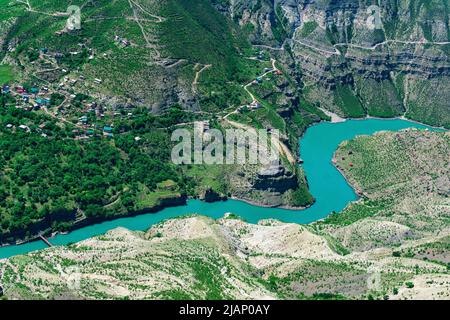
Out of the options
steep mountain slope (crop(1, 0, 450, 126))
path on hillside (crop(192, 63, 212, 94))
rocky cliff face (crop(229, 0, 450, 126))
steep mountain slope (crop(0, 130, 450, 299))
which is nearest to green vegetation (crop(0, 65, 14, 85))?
steep mountain slope (crop(1, 0, 450, 126))

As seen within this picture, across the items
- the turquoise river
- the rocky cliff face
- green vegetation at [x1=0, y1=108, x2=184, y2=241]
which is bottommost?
the turquoise river

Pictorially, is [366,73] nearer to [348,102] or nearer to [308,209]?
[348,102]

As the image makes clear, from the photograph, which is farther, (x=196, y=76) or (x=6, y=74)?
(x=196, y=76)

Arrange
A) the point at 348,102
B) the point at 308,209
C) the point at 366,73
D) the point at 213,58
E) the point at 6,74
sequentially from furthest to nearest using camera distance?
Result: the point at 366,73 → the point at 348,102 → the point at 213,58 → the point at 6,74 → the point at 308,209

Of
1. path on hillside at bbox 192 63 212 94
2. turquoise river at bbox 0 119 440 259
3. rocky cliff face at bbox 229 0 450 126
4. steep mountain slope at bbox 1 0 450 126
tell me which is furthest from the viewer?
rocky cliff face at bbox 229 0 450 126

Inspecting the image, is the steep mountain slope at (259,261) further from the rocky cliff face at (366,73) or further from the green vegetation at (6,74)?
the rocky cliff face at (366,73)

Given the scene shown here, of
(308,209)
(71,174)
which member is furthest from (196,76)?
(71,174)

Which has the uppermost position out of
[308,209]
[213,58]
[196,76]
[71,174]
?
[213,58]

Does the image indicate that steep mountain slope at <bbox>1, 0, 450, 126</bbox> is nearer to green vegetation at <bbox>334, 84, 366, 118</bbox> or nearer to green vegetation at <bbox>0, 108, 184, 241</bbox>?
green vegetation at <bbox>334, 84, 366, 118</bbox>
